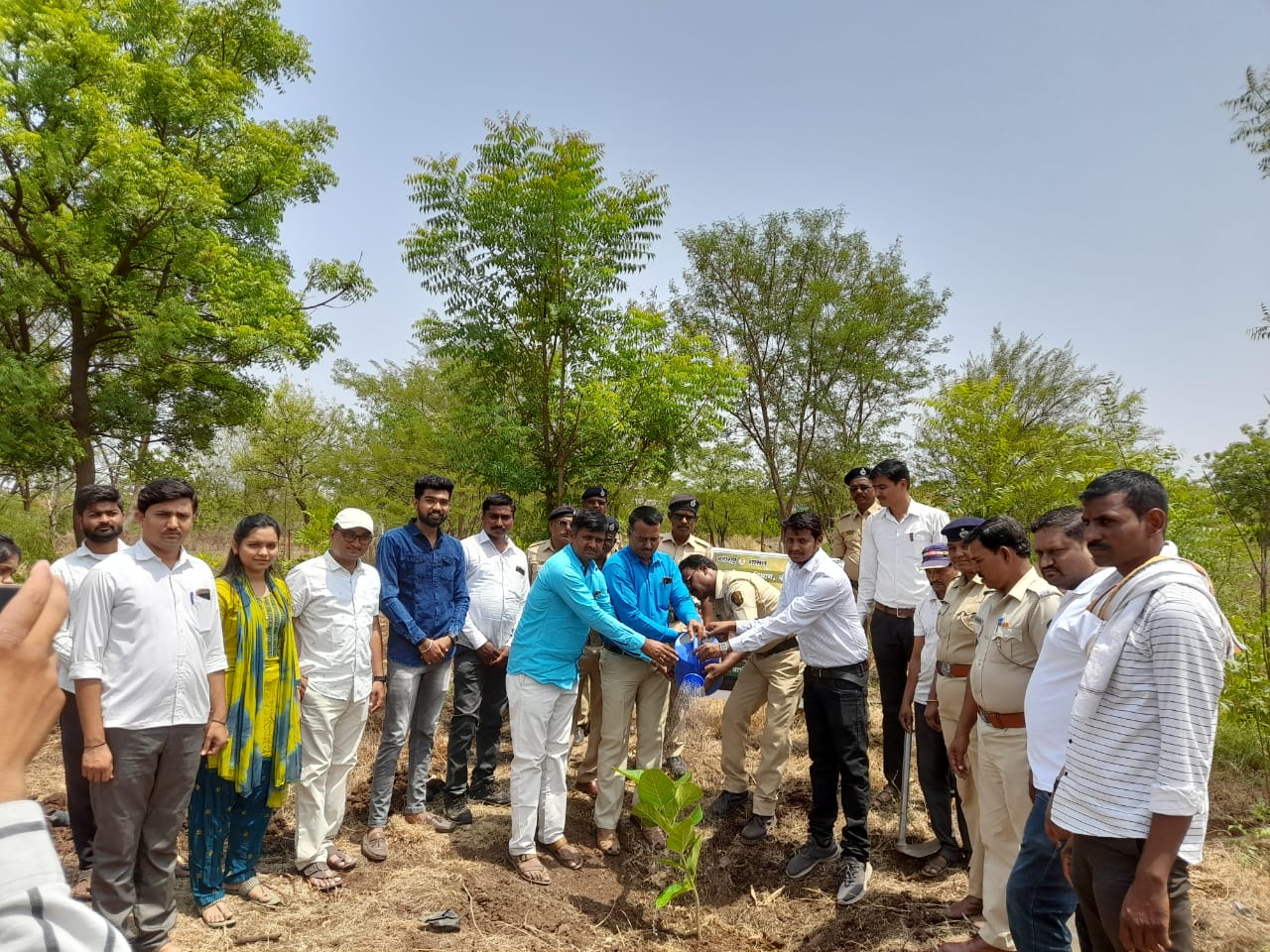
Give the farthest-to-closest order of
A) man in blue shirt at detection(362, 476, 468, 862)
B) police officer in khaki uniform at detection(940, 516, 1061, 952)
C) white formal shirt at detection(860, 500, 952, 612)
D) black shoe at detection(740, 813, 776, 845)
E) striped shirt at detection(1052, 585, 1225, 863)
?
1. white formal shirt at detection(860, 500, 952, 612)
2. black shoe at detection(740, 813, 776, 845)
3. man in blue shirt at detection(362, 476, 468, 862)
4. police officer in khaki uniform at detection(940, 516, 1061, 952)
5. striped shirt at detection(1052, 585, 1225, 863)

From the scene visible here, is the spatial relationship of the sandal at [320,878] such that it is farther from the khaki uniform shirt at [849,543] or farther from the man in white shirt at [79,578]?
the khaki uniform shirt at [849,543]

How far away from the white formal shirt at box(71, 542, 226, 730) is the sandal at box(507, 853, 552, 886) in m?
2.04

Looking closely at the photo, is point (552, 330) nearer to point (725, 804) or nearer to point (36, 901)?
point (725, 804)

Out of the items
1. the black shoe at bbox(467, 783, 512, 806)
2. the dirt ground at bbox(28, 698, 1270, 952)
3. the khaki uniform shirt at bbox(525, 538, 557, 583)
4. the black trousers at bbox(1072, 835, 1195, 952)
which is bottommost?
the dirt ground at bbox(28, 698, 1270, 952)

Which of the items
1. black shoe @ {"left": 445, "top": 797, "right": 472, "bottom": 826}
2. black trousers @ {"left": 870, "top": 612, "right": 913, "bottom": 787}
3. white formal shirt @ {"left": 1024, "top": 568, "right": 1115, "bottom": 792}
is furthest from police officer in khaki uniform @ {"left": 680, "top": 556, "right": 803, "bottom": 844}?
white formal shirt @ {"left": 1024, "top": 568, "right": 1115, "bottom": 792}

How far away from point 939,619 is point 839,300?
16.4 meters

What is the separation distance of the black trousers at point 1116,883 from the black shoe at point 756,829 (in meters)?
2.88

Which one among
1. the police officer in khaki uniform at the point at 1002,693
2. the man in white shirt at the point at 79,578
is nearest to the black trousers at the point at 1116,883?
the police officer in khaki uniform at the point at 1002,693

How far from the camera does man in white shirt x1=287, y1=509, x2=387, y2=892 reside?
168 inches

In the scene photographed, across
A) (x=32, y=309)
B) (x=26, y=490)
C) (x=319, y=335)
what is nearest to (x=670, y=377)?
(x=319, y=335)

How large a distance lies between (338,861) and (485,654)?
62.3 inches

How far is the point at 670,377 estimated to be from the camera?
8195mm

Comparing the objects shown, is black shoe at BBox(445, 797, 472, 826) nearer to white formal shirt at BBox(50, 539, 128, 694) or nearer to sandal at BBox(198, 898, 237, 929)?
sandal at BBox(198, 898, 237, 929)

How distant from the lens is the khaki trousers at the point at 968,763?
156 inches
